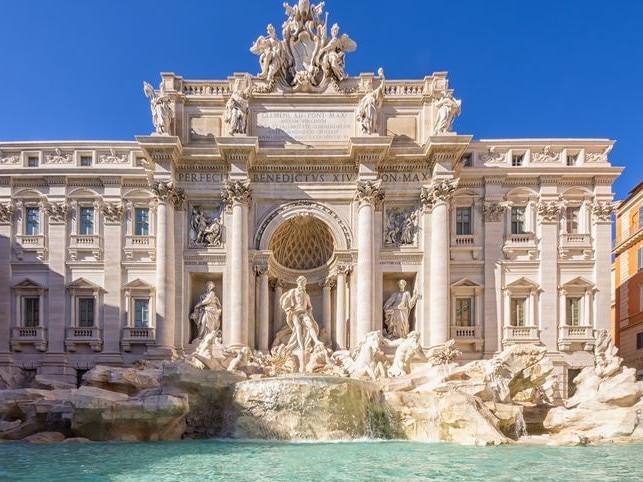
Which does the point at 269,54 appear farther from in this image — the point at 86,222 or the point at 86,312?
the point at 86,312

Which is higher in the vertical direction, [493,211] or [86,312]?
[493,211]

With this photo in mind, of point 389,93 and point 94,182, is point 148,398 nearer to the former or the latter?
point 94,182

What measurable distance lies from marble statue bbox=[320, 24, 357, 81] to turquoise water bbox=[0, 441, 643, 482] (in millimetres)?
15456

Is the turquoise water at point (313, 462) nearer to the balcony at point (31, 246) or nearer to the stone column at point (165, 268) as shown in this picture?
the stone column at point (165, 268)

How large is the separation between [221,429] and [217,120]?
42.7 ft

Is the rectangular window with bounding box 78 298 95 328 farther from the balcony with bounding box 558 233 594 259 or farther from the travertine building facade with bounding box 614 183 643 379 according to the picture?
the travertine building facade with bounding box 614 183 643 379

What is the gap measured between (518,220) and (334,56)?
10236mm

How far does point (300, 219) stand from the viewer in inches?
982

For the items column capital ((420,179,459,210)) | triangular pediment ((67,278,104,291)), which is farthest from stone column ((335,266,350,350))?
triangular pediment ((67,278,104,291))

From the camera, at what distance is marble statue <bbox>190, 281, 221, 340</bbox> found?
942 inches

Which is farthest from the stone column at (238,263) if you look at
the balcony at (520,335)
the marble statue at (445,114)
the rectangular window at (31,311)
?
the balcony at (520,335)

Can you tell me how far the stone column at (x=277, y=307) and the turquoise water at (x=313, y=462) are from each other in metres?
9.36

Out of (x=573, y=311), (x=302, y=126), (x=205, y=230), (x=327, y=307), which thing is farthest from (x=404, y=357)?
(x=302, y=126)

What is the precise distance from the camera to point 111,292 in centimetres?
2456
